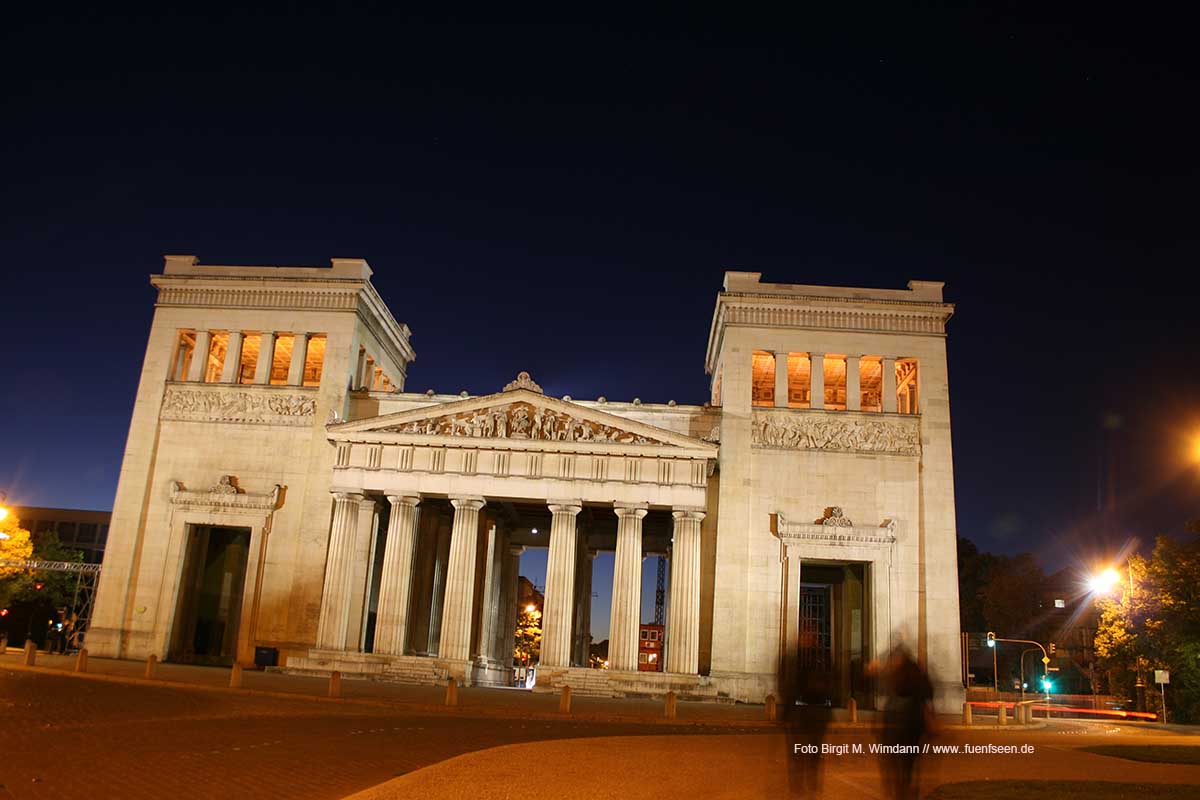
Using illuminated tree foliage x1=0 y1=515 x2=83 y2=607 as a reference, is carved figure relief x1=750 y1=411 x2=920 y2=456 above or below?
above

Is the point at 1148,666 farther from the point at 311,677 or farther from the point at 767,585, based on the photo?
the point at 311,677

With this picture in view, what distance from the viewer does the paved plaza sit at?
47.8 ft

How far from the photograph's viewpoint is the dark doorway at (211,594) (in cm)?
5053

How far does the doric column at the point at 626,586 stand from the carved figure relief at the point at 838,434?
7322mm

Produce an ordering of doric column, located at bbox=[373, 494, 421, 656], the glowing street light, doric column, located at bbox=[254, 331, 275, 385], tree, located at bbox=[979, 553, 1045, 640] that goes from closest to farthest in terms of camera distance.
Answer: doric column, located at bbox=[373, 494, 421, 656]
the glowing street light
doric column, located at bbox=[254, 331, 275, 385]
tree, located at bbox=[979, 553, 1045, 640]

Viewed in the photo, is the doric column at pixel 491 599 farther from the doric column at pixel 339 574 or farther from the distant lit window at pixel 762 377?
the distant lit window at pixel 762 377

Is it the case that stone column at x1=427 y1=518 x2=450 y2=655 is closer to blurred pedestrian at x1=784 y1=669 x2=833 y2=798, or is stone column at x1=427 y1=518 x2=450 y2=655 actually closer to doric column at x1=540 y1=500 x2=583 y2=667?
doric column at x1=540 y1=500 x2=583 y2=667

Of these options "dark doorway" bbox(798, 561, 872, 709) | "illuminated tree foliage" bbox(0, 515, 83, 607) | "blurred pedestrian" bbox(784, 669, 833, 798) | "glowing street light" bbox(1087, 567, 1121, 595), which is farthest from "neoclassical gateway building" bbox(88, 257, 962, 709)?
"blurred pedestrian" bbox(784, 669, 833, 798)

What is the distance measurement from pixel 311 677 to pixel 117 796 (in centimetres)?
3006

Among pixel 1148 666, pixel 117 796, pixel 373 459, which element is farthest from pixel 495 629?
pixel 117 796

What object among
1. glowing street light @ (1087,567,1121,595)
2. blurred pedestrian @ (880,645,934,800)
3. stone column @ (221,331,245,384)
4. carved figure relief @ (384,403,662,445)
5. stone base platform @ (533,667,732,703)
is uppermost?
stone column @ (221,331,245,384)

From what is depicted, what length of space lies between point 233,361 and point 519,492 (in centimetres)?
1756

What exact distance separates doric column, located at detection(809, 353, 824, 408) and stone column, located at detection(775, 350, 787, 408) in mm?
1338

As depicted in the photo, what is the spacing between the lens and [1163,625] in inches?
2048
